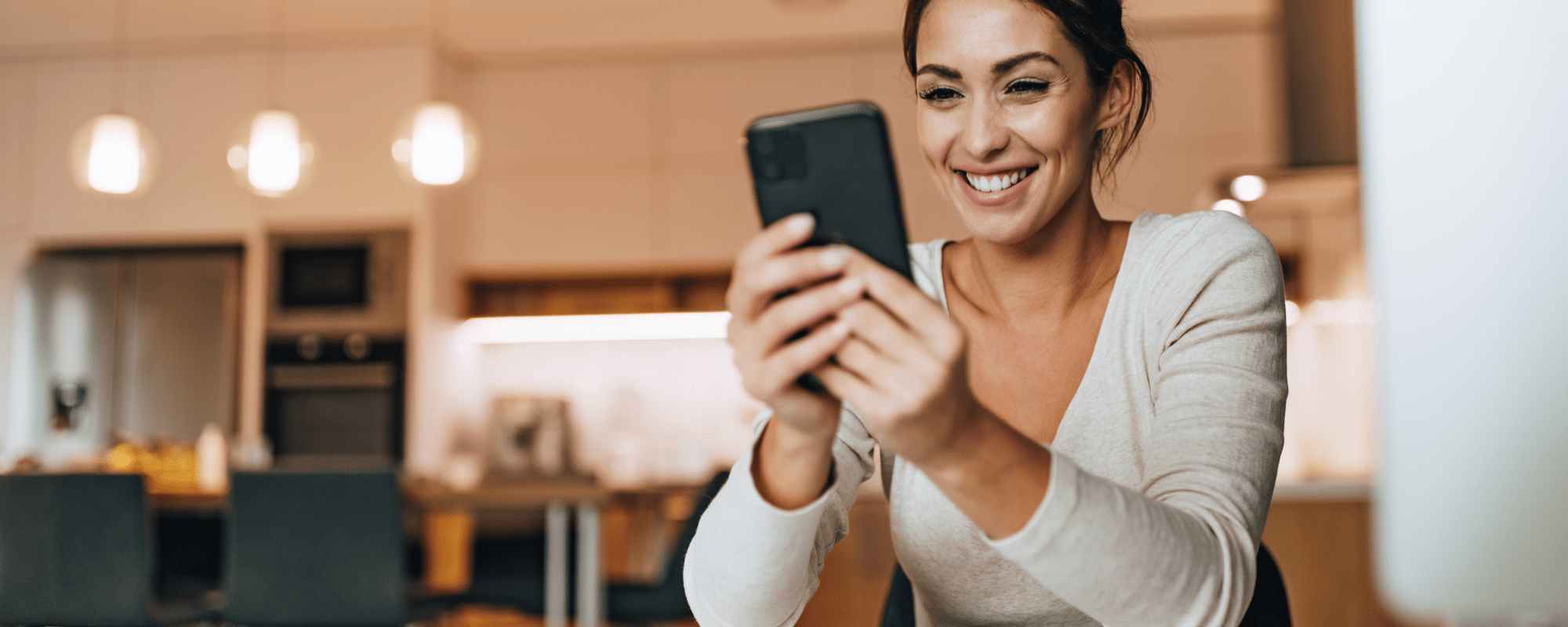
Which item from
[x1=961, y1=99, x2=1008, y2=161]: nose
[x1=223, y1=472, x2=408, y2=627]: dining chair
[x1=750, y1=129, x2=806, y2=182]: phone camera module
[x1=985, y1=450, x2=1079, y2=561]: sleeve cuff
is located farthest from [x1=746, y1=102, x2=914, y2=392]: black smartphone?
[x1=223, y1=472, x2=408, y2=627]: dining chair

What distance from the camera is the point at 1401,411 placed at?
232 mm

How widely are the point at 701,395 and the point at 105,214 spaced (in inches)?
100

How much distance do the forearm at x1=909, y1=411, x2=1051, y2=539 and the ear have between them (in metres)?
0.46

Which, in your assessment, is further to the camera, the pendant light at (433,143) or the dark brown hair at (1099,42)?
Answer: the pendant light at (433,143)

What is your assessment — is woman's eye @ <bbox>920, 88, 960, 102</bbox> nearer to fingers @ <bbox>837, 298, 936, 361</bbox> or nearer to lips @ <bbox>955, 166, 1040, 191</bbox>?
lips @ <bbox>955, 166, 1040, 191</bbox>

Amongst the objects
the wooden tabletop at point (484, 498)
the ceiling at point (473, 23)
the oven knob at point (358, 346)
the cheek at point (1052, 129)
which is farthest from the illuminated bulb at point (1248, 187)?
the oven knob at point (358, 346)

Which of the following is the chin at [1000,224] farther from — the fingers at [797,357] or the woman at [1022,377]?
the fingers at [797,357]

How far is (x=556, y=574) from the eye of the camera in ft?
7.97

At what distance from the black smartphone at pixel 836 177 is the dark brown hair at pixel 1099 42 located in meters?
0.34

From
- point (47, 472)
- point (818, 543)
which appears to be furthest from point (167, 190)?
point (818, 543)

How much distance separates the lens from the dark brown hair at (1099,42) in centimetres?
77

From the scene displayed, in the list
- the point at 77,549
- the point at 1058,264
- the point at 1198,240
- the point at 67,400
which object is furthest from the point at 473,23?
the point at 1198,240

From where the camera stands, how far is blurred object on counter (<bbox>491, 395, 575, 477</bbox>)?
13.8 ft

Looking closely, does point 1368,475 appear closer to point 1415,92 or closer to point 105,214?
point 1415,92
